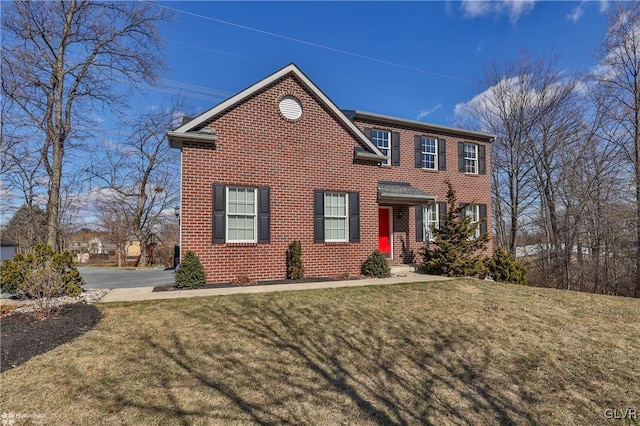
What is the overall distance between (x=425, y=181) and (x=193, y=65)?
12.0 metres

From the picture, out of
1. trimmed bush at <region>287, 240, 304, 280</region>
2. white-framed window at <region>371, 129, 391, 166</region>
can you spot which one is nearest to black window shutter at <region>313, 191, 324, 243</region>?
trimmed bush at <region>287, 240, 304, 280</region>

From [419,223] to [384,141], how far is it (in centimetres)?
391

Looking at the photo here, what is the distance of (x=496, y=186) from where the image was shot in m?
22.4

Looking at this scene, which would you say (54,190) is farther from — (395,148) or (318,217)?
(395,148)

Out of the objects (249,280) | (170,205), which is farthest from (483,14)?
(170,205)

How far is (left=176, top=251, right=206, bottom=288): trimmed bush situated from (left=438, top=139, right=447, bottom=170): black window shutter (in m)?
11.6

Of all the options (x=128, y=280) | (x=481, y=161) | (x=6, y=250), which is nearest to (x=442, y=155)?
(x=481, y=161)

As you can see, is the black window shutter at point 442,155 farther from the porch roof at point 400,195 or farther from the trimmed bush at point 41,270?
the trimmed bush at point 41,270

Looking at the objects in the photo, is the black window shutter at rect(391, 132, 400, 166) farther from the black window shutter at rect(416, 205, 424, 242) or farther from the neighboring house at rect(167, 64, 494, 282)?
the neighboring house at rect(167, 64, 494, 282)

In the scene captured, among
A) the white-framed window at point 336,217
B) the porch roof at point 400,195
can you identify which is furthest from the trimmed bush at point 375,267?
the porch roof at point 400,195

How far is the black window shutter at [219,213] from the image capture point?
8898 millimetres

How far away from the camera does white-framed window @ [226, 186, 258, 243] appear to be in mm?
9219

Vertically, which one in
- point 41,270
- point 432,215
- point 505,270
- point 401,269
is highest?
point 432,215

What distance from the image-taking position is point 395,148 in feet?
47.3
